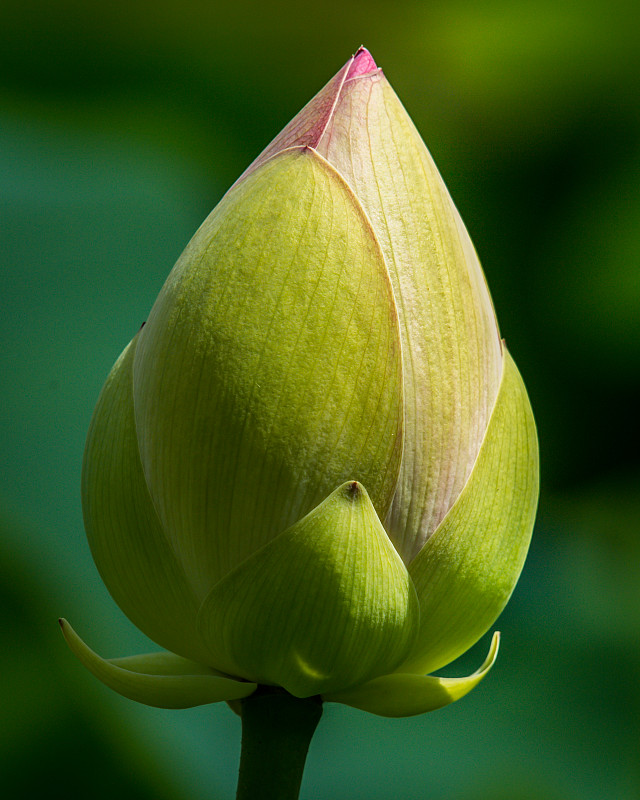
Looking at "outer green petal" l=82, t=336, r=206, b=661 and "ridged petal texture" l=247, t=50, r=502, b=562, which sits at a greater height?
"ridged petal texture" l=247, t=50, r=502, b=562

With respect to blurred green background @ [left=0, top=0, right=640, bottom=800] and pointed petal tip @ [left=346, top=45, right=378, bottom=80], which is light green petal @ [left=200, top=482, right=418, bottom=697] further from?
blurred green background @ [left=0, top=0, right=640, bottom=800]

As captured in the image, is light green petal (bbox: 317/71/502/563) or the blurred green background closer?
light green petal (bbox: 317/71/502/563)

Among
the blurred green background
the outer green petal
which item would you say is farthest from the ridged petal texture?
the blurred green background

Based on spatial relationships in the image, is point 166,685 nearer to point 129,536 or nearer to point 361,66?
point 129,536

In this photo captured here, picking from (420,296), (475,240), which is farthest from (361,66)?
(475,240)

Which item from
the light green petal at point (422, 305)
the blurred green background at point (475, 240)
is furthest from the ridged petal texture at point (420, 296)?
the blurred green background at point (475, 240)

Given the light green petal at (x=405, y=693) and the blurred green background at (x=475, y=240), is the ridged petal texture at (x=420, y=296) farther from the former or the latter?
the blurred green background at (x=475, y=240)
